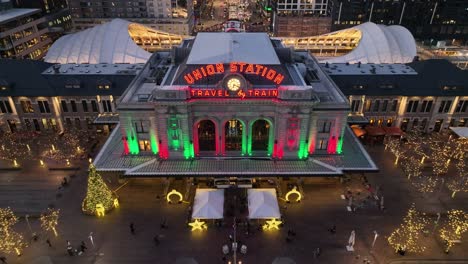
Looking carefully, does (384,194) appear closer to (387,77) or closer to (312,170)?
(312,170)

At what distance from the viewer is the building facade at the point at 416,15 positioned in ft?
568

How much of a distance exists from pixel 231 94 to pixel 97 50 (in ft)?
249

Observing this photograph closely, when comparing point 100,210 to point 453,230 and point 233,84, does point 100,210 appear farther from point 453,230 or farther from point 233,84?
point 453,230

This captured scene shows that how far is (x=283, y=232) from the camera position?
63.3 meters

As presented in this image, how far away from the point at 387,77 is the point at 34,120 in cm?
9856

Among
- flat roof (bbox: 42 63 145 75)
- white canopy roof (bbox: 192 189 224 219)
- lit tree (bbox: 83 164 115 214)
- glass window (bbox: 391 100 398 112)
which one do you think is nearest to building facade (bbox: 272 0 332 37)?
glass window (bbox: 391 100 398 112)

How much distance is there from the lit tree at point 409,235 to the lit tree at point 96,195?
52598mm

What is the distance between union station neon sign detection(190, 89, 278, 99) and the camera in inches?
2657

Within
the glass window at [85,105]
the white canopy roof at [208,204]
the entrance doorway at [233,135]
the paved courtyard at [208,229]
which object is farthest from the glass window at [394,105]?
the glass window at [85,105]

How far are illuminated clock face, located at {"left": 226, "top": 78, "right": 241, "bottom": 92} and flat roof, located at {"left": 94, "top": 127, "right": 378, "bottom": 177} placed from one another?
16.4 meters

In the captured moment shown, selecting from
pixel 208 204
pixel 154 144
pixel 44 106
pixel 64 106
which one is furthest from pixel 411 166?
pixel 44 106

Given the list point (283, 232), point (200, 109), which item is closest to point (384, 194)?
point (283, 232)

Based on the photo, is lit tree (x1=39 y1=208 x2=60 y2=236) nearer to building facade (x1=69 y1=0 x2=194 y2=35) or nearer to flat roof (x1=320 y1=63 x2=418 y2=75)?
flat roof (x1=320 y1=63 x2=418 y2=75)

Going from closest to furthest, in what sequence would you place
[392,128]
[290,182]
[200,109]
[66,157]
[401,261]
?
[401,261] < [200,109] < [290,182] < [66,157] < [392,128]
